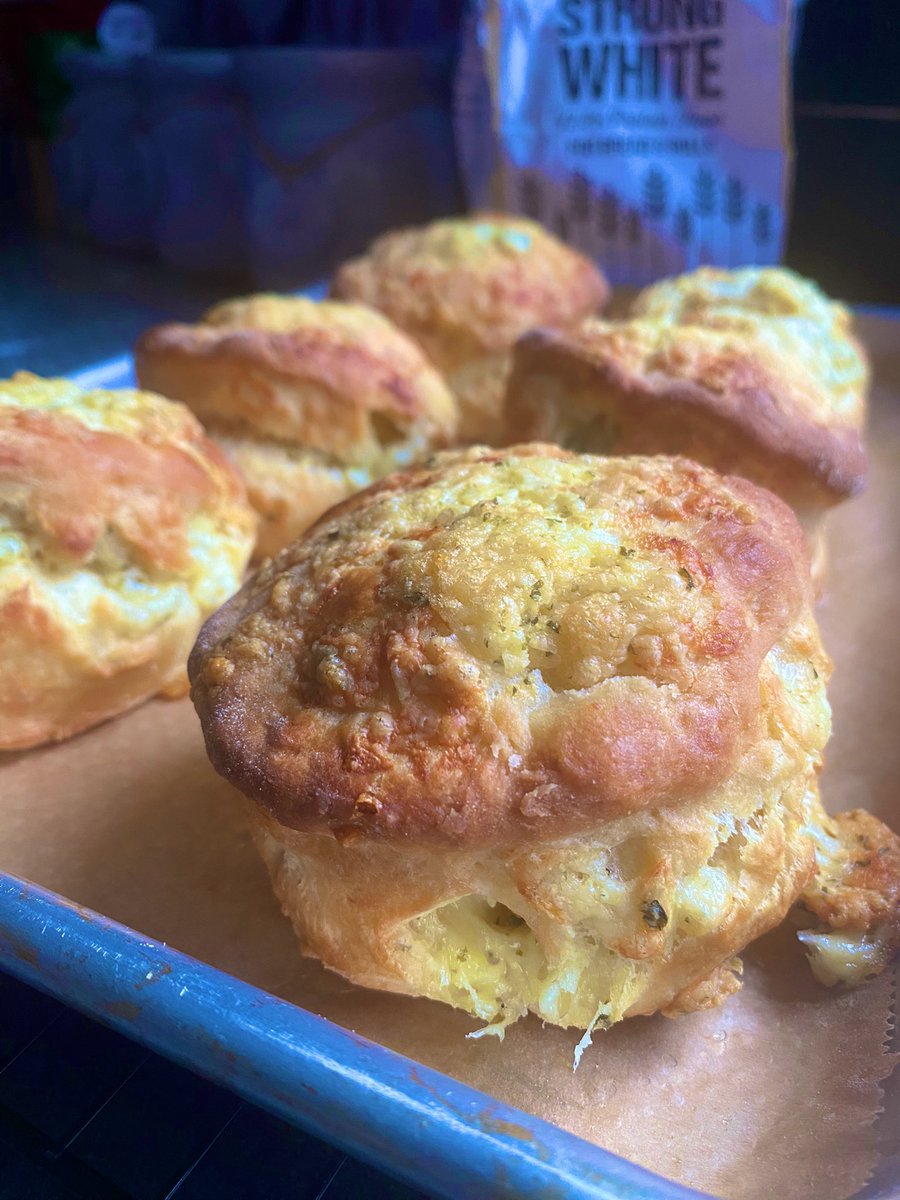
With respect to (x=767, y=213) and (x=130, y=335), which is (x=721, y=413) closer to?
(x=767, y=213)

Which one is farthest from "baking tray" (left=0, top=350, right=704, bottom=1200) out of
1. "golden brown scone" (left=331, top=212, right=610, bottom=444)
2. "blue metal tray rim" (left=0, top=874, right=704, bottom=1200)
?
"golden brown scone" (left=331, top=212, right=610, bottom=444)

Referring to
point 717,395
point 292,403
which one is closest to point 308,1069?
point 717,395

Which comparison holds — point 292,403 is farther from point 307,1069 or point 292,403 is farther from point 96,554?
point 307,1069

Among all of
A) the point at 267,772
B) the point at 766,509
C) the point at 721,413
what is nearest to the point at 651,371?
the point at 721,413

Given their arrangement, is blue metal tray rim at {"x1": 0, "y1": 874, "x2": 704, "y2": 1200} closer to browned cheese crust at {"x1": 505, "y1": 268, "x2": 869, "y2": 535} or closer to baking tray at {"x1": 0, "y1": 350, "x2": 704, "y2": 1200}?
baking tray at {"x1": 0, "y1": 350, "x2": 704, "y2": 1200}

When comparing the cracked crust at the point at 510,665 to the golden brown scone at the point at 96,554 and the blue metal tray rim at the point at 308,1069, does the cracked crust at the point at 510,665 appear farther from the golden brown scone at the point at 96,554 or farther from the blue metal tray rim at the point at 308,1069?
the golden brown scone at the point at 96,554

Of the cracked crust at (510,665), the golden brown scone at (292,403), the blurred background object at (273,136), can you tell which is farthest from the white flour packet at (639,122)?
the cracked crust at (510,665)
